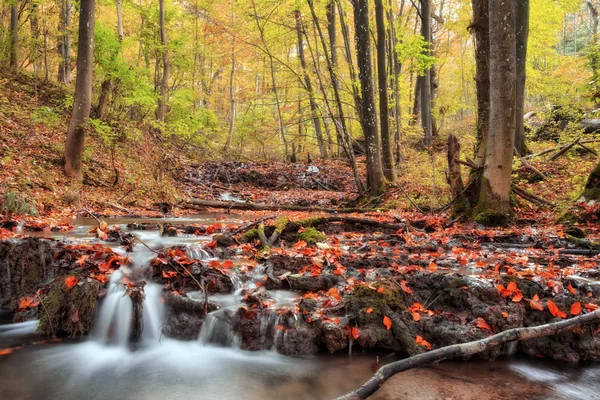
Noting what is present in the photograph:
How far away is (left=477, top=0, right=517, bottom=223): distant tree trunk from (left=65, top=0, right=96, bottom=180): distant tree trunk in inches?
380

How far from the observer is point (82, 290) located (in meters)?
4.22

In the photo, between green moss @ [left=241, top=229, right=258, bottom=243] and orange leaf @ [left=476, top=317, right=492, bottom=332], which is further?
green moss @ [left=241, top=229, right=258, bottom=243]

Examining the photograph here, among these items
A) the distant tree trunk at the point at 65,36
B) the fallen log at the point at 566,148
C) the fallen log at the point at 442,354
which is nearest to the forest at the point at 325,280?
the fallen log at the point at 442,354

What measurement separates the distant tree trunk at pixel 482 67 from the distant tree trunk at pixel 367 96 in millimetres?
3425

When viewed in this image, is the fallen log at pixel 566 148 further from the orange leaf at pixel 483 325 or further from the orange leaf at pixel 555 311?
the orange leaf at pixel 483 325

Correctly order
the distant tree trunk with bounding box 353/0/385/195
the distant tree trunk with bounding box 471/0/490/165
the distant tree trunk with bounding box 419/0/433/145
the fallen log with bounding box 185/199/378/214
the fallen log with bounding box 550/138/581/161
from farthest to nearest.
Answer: the distant tree trunk with bounding box 419/0/433/145 → the fallen log with bounding box 185/199/378/214 → the distant tree trunk with bounding box 353/0/385/195 → the fallen log with bounding box 550/138/581/161 → the distant tree trunk with bounding box 471/0/490/165

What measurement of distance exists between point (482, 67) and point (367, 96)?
3.66 meters

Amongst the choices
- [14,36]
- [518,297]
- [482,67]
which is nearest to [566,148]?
[482,67]

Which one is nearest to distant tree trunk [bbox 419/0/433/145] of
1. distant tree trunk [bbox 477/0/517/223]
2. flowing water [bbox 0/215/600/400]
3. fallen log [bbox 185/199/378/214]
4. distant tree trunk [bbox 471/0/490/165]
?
distant tree trunk [bbox 471/0/490/165]

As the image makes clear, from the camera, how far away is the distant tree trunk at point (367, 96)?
36.8ft

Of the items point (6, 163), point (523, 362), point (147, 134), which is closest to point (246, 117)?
point (147, 134)

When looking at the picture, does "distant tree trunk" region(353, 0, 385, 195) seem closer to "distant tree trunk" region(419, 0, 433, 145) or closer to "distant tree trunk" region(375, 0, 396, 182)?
"distant tree trunk" region(375, 0, 396, 182)

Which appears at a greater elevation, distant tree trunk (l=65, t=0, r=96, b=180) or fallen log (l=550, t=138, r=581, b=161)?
distant tree trunk (l=65, t=0, r=96, b=180)

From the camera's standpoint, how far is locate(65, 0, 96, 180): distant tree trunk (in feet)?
33.3
